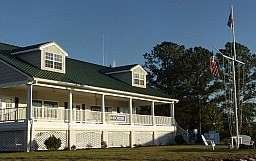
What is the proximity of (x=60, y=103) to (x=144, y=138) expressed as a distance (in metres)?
7.51

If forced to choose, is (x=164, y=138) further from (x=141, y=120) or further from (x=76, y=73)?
(x=76, y=73)

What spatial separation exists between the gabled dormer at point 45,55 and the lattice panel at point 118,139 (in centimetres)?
587

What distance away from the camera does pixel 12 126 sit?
2047cm

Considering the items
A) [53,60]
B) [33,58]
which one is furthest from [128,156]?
[33,58]

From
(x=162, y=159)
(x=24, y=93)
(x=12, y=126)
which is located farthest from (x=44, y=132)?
(x=162, y=159)

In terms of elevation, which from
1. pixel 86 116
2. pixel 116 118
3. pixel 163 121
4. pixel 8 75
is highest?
pixel 8 75

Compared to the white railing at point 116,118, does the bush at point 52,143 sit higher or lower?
lower

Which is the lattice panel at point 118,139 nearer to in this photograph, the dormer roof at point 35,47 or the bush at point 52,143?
the bush at point 52,143

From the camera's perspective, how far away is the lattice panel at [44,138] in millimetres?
20422

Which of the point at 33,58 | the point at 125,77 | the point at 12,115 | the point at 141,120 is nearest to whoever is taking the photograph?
the point at 12,115

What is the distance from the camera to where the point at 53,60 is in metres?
23.4

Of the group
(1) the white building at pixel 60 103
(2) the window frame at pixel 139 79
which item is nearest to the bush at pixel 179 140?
(1) the white building at pixel 60 103

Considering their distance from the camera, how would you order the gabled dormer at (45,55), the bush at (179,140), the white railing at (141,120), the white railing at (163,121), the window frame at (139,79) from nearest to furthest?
the gabled dormer at (45,55) → the white railing at (141,120) → the white railing at (163,121) → the bush at (179,140) → the window frame at (139,79)

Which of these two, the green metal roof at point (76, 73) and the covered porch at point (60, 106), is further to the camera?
the green metal roof at point (76, 73)
